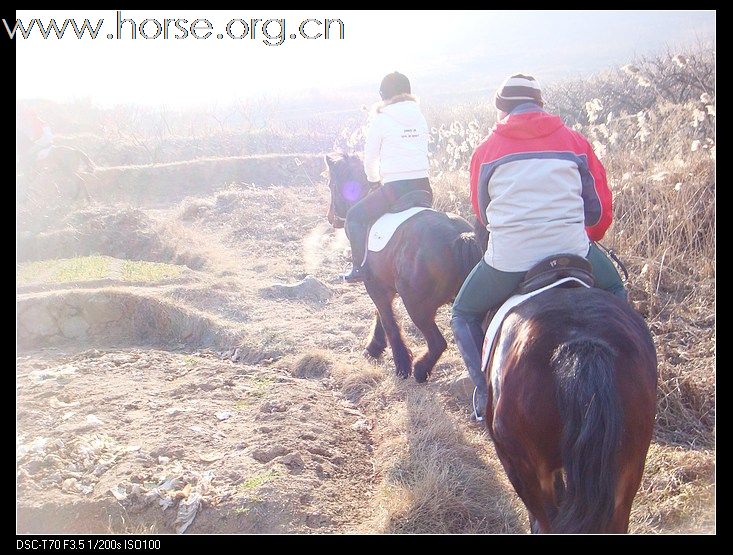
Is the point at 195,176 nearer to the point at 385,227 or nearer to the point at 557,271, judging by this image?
the point at 385,227

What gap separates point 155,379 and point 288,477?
245 centimetres

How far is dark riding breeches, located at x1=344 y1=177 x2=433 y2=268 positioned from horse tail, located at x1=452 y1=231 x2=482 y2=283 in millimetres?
1120

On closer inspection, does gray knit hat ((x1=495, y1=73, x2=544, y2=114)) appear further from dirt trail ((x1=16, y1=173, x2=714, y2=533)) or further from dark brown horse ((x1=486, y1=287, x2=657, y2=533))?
dirt trail ((x1=16, y1=173, x2=714, y2=533))

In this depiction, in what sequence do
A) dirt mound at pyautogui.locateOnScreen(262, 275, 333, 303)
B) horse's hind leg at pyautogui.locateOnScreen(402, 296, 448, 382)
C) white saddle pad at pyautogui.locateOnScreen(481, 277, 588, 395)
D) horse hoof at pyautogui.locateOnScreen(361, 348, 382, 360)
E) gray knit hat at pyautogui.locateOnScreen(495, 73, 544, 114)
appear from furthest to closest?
dirt mound at pyautogui.locateOnScreen(262, 275, 333, 303)
horse hoof at pyautogui.locateOnScreen(361, 348, 382, 360)
horse's hind leg at pyautogui.locateOnScreen(402, 296, 448, 382)
gray knit hat at pyautogui.locateOnScreen(495, 73, 544, 114)
white saddle pad at pyautogui.locateOnScreen(481, 277, 588, 395)

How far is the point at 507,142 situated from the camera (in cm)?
350

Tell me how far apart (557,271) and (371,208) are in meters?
3.11

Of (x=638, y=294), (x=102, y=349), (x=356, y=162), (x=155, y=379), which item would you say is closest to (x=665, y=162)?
(x=638, y=294)

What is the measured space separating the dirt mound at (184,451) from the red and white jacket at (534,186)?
78.9 inches

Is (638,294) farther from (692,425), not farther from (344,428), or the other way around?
(344,428)

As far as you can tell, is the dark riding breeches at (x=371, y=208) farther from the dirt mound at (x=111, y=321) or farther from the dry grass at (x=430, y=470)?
the dirt mound at (x=111, y=321)

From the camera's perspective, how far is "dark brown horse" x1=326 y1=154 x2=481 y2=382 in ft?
17.1

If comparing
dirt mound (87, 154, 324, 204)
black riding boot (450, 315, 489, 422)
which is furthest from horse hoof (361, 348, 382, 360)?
dirt mound (87, 154, 324, 204)

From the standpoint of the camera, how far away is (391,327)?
6.25m

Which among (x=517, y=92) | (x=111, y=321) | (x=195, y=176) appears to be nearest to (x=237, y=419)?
(x=111, y=321)
